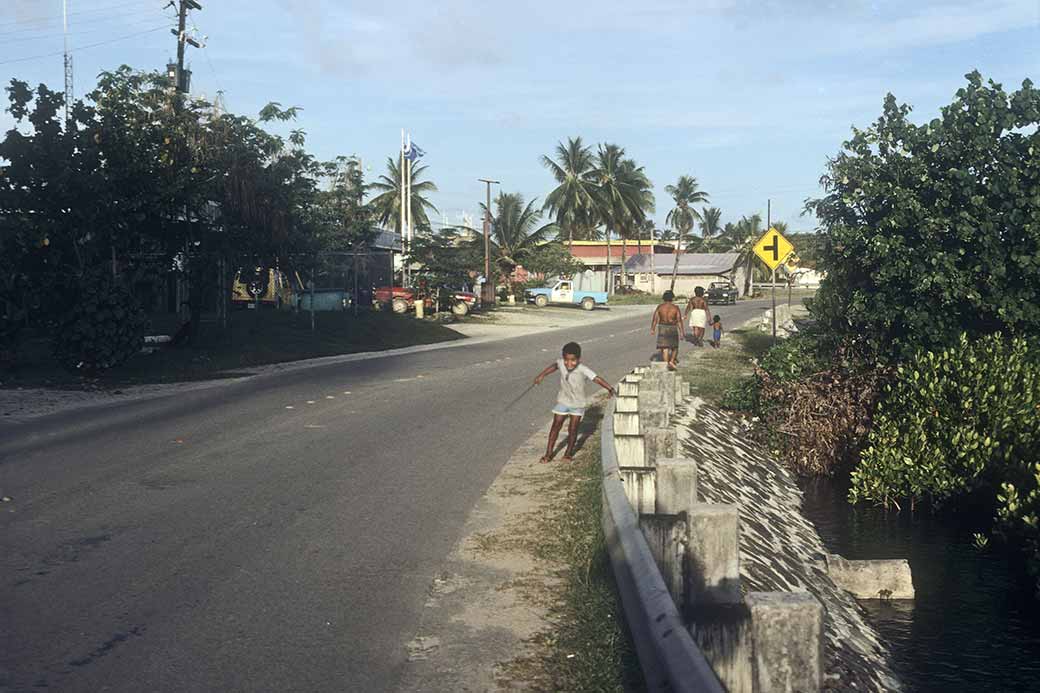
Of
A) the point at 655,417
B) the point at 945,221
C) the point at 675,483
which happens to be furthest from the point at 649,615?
the point at 945,221

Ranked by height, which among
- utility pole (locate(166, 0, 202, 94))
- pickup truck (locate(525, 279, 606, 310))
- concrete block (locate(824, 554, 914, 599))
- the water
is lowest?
the water

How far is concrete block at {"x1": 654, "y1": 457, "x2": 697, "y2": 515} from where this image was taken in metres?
7.08

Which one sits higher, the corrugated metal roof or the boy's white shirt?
the corrugated metal roof

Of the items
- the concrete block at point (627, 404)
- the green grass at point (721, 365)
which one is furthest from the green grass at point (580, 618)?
the green grass at point (721, 365)

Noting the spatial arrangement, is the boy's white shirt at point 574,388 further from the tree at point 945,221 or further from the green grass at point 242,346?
the green grass at point 242,346

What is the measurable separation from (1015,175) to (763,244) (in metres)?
10.6

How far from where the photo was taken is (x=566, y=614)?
21.6 ft

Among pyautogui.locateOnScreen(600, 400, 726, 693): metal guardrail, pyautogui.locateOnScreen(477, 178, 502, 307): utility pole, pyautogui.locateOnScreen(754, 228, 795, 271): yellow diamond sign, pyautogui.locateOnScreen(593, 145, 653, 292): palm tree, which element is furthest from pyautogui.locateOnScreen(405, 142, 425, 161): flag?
pyautogui.locateOnScreen(600, 400, 726, 693): metal guardrail

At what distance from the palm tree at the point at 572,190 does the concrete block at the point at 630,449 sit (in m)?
71.4

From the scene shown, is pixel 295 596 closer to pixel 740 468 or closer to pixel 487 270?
pixel 740 468

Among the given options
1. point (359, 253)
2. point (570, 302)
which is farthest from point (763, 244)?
point (570, 302)

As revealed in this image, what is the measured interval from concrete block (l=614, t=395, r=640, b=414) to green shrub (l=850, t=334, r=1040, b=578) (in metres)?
4.13

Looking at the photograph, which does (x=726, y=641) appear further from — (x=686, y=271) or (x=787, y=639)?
(x=686, y=271)

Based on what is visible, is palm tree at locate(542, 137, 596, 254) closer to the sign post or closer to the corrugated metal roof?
the corrugated metal roof
